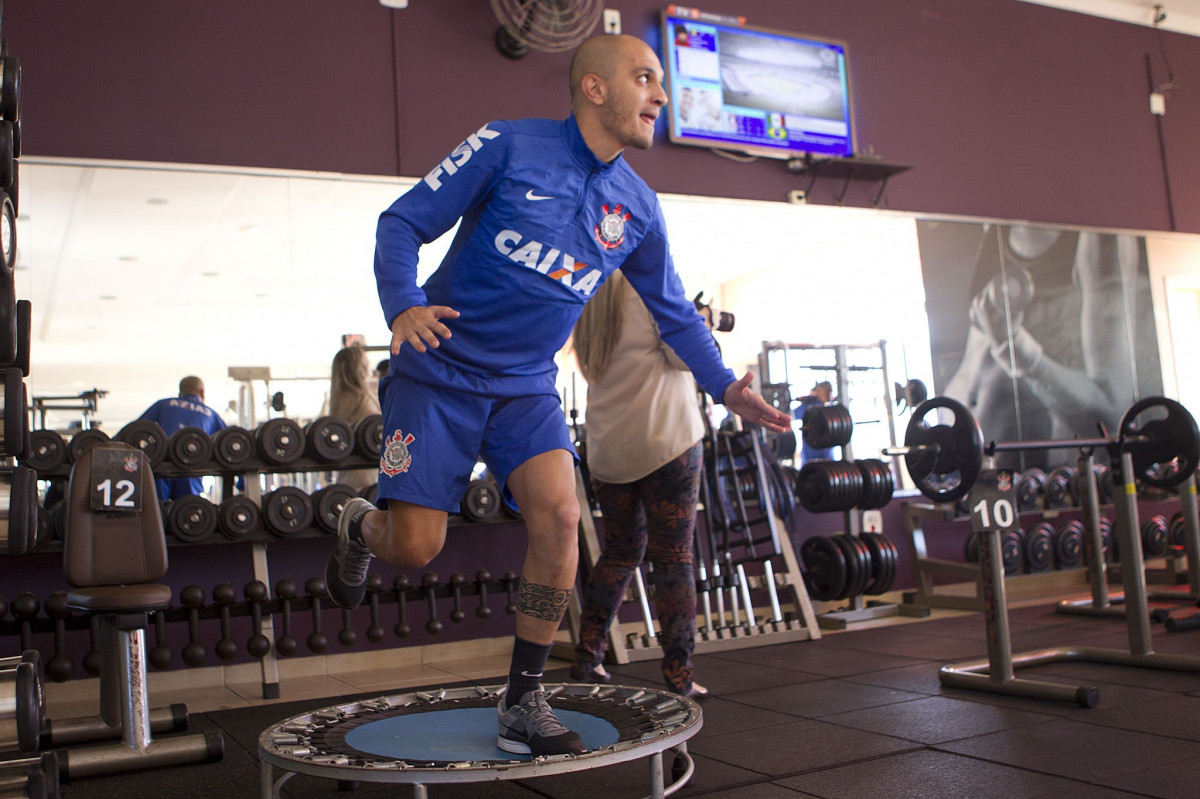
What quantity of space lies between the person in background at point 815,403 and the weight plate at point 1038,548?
112 centimetres

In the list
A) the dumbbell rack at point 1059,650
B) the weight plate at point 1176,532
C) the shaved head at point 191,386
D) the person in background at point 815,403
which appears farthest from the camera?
the weight plate at point 1176,532

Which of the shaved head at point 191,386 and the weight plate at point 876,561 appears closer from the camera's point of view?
the shaved head at point 191,386

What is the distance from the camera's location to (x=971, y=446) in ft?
9.73

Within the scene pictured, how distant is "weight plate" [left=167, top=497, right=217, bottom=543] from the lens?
144 inches

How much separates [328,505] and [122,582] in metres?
1.28

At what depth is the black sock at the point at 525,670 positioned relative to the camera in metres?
2.06

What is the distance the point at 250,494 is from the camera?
3916 millimetres

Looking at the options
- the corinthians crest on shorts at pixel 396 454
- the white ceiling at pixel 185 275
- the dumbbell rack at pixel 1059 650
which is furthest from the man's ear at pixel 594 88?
the white ceiling at pixel 185 275

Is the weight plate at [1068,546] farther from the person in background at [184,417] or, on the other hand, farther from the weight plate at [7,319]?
the weight plate at [7,319]

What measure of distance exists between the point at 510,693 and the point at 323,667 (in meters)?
2.33

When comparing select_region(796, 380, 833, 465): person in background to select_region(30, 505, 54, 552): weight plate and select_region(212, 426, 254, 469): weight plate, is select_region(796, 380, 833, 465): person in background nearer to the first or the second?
select_region(212, 426, 254, 469): weight plate

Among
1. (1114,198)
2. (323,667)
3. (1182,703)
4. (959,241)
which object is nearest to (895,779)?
(1182,703)

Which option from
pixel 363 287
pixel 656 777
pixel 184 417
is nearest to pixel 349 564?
pixel 656 777

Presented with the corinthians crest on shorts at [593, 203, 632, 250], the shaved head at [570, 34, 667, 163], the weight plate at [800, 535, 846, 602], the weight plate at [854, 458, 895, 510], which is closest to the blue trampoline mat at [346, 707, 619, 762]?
the corinthians crest on shorts at [593, 203, 632, 250]
